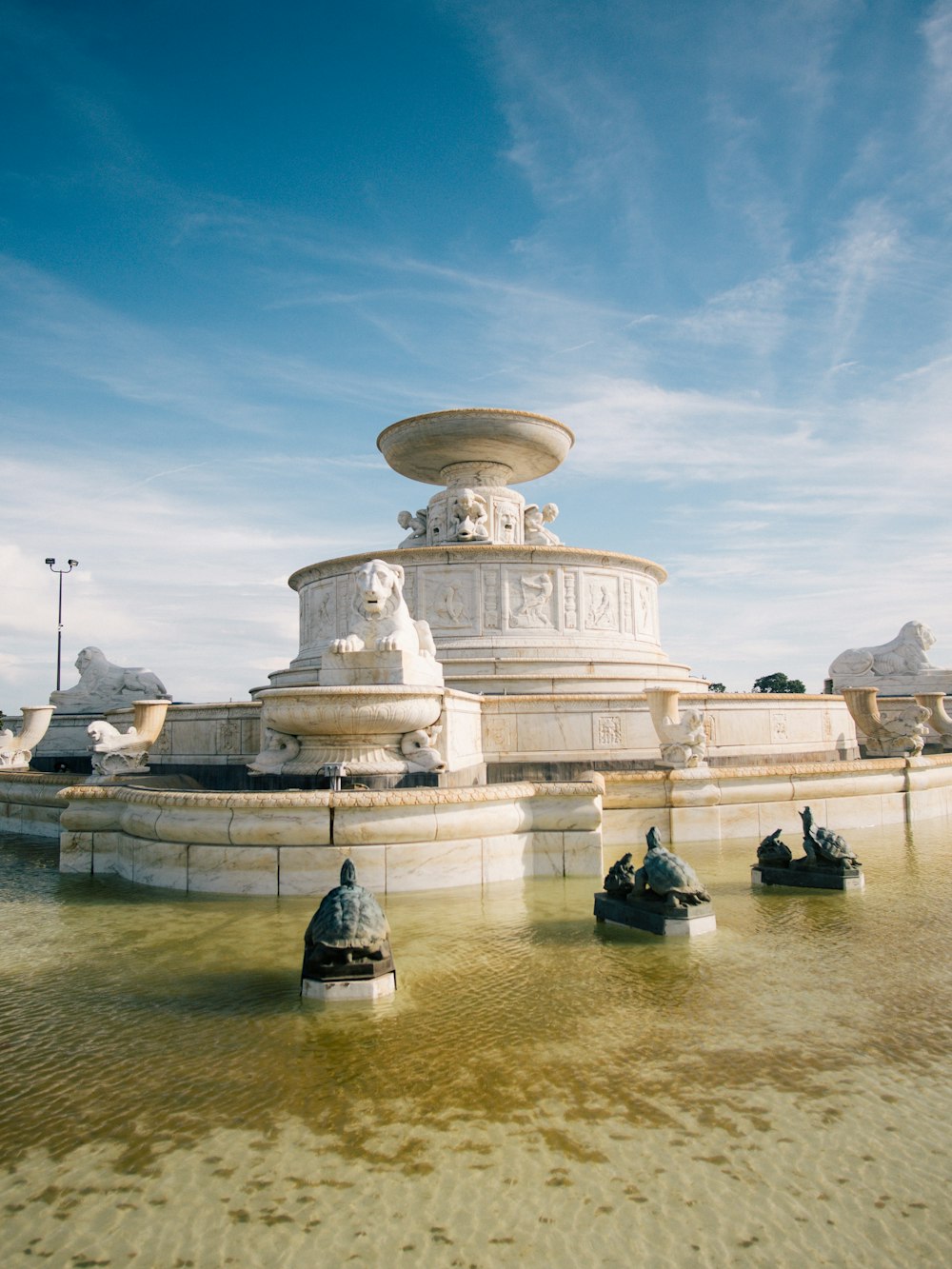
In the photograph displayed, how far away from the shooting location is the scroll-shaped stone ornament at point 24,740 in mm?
16375

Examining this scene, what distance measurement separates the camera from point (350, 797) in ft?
28.7

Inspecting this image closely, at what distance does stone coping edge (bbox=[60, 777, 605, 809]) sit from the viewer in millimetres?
8766

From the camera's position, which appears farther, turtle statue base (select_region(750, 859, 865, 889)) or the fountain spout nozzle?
the fountain spout nozzle

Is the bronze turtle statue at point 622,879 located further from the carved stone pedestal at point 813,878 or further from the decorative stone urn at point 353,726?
the decorative stone urn at point 353,726

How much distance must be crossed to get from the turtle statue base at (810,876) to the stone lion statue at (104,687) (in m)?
16.4

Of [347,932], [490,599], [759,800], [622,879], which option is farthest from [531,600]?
[347,932]

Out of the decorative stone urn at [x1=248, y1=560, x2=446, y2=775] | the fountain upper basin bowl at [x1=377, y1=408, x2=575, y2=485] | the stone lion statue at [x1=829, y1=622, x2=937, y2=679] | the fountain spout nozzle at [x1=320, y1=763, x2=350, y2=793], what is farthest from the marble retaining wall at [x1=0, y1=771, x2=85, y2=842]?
the stone lion statue at [x1=829, y1=622, x2=937, y2=679]

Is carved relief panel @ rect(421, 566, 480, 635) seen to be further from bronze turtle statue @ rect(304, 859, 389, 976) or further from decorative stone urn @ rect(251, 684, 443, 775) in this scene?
bronze turtle statue @ rect(304, 859, 389, 976)

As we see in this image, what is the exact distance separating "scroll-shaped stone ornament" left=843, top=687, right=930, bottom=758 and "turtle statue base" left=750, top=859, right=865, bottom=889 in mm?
6630

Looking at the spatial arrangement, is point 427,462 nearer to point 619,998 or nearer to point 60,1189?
point 619,998

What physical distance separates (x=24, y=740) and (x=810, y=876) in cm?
1437

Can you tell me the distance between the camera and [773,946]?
6.77m

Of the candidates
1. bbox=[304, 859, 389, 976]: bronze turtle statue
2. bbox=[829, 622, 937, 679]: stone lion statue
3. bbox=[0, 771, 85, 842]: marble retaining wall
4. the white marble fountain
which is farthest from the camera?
bbox=[829, 622, 937, 679]: stone lion statue

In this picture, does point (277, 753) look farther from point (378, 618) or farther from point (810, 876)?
point (810, 876)
